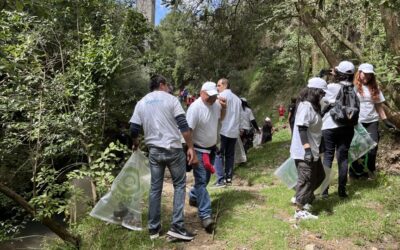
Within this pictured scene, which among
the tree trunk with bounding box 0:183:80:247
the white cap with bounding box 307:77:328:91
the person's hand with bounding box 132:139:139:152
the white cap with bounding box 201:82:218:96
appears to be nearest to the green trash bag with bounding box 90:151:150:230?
the person's hand with bounding box 132:139:139:152

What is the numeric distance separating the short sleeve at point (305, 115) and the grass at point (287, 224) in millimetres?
1184

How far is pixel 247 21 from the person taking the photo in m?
12.5

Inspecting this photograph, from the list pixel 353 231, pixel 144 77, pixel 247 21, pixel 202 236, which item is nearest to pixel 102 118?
pixel 202 236

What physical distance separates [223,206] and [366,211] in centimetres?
187

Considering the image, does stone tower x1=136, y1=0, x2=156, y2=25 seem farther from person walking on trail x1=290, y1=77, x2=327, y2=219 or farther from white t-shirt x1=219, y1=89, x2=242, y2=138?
person walking on trail x1=290, y1=77, x2=327, y2=219

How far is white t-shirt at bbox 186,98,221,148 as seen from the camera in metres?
5.67

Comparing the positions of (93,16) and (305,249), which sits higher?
(93,16)

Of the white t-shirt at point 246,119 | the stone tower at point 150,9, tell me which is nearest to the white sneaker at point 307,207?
the white t-shirt at point 246,119

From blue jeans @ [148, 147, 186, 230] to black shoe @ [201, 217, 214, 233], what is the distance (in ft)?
1.08

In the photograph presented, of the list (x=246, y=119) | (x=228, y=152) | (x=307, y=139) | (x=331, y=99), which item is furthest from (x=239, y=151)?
(x=307, y=139)

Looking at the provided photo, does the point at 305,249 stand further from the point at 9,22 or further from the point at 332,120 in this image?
the point at 9,22

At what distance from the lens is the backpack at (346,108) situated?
5676mm

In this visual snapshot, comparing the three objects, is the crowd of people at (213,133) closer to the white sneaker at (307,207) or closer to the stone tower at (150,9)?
the white sneaker at (307,207)

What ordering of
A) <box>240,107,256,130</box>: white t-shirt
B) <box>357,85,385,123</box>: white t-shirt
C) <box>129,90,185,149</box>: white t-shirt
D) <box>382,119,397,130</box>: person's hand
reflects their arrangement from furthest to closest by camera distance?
<box>240,107,256,130</box>: white t-shirt < <box>382,119,397,130</box>: person's hand < <box>357,85,385,123</box>: white t-shirt < <box>129,90,185,149</box>: white t-shirt
